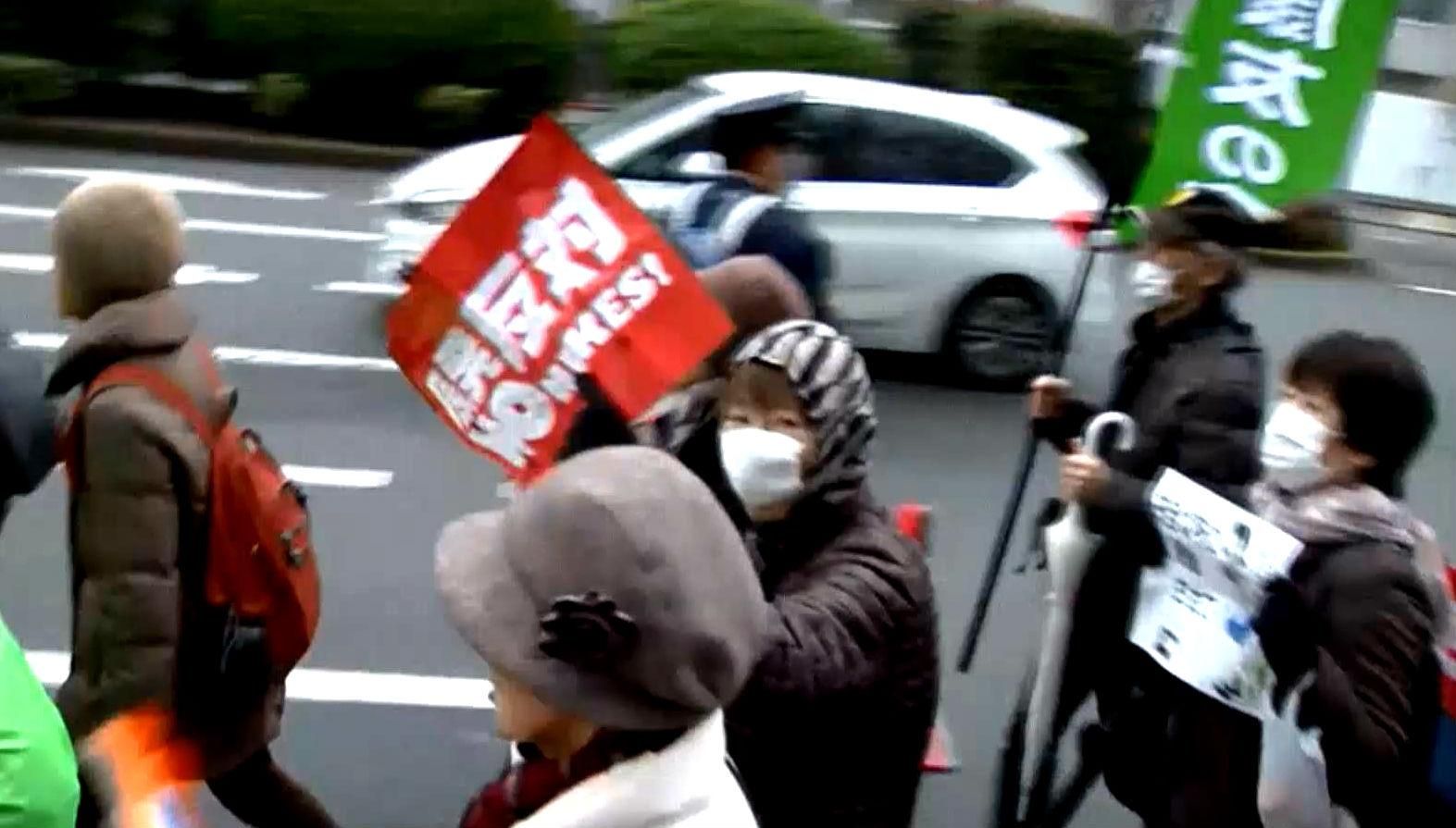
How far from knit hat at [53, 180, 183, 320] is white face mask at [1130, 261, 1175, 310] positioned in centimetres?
193

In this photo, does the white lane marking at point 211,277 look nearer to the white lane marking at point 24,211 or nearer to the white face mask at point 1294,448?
the white lane marking at point 24,211

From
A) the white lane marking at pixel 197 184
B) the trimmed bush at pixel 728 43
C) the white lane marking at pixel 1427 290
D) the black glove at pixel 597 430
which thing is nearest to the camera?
the black glove at pixel 597 430

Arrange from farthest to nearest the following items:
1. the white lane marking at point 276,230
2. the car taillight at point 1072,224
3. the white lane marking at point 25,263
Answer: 1. the white lane marking at point 276,230
2. the white lane marking at point 25,263
3. the car taillight at point 1072,224

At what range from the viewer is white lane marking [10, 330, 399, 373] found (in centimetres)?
Result: 1026

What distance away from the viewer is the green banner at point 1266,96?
177 inches

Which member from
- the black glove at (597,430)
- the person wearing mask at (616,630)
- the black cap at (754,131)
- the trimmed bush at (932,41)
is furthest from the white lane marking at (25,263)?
the person wearing mask at (616,630)

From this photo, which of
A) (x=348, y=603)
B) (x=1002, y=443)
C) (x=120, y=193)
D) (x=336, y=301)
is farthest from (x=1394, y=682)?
(x=336, y=301)

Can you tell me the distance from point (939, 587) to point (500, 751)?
2309 mm

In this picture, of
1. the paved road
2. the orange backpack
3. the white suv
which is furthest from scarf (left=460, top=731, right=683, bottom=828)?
the white suv

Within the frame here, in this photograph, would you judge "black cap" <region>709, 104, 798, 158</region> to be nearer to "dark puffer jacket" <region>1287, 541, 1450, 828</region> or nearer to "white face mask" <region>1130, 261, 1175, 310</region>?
"white face mask" <region>1130, 261, 1175, 310</region>

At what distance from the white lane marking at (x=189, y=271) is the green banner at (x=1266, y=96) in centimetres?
818

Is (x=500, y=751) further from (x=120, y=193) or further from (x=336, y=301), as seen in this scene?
(x=336, y=301)

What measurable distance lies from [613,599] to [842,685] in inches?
36.6

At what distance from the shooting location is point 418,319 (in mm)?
4012
